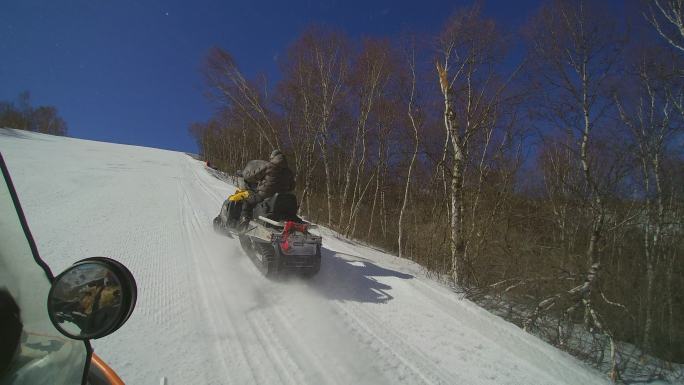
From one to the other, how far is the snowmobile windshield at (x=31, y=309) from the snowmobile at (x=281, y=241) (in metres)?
2.82

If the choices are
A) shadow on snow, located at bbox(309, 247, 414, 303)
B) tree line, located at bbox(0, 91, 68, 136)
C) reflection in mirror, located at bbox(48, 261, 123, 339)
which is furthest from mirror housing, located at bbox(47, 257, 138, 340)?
tree line, located at bbox(0, 91, 68, 136)

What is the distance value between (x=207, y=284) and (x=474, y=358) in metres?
2.82

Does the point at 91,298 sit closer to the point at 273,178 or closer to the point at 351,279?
the point at 351,279

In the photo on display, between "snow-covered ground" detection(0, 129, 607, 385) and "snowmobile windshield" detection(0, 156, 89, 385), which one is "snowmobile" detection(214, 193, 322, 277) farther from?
"snowmobile windshield" detection(0, 156, 89, 385)

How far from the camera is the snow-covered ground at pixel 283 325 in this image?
213cm

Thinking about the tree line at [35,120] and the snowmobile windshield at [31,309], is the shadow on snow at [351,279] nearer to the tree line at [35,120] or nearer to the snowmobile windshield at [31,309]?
the snowmobile windshield at [31,309]

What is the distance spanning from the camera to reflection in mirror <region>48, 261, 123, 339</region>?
87 centimetres

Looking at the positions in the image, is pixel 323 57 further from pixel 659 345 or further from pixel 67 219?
pixel 659 345

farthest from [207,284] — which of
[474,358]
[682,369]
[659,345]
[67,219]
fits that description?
[659,345]

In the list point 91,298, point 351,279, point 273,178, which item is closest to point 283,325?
point 351,279

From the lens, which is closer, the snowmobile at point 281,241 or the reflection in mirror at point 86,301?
the reflection in mirror at point 86,301

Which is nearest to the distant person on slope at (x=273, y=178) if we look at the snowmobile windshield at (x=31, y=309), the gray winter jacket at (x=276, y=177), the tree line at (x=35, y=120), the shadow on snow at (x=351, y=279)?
the gray winter jacket at (x=276, y=177)

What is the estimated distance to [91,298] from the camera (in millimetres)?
899

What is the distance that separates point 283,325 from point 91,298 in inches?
80.9
